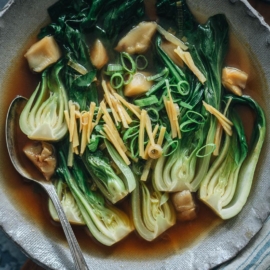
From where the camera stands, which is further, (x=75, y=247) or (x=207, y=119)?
(x=207, y=119)

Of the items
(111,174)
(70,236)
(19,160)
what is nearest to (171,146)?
(111,174)

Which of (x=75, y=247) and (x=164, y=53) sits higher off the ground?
(x=164, y=53)

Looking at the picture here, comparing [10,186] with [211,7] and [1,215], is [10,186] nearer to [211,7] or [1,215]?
[1,215]

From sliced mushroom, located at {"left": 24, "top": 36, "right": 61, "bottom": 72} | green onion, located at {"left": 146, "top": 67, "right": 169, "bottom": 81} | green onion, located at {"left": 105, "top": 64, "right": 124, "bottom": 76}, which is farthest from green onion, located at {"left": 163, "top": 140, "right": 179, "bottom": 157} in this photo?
sliced mushroom, located at {"left": 24, "top": 36, "right": 61, "bottom": 72}

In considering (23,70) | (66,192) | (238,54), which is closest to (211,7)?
(238,54)

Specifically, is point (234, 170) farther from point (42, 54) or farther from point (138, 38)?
point (42, 54)

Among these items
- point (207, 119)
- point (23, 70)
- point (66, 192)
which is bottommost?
point (207, 119)
